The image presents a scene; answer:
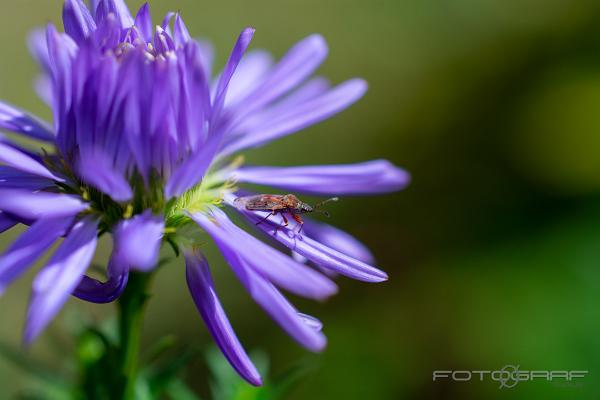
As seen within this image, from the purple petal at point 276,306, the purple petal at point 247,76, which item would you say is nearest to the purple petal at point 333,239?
the purple petal at point 247,76

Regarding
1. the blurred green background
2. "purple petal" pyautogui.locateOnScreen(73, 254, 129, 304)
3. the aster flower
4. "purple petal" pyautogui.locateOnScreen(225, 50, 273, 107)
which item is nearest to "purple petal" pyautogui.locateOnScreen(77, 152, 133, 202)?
the aster flower

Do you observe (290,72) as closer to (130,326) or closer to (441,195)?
(130,326)

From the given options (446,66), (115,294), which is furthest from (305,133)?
(115,294)

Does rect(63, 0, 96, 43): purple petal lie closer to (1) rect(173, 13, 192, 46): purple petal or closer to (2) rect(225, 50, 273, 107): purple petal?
(1) rect(173, 13, 192, 46): purple petal

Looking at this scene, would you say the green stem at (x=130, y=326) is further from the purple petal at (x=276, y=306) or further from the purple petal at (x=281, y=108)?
the purple petal at (x=281, y=108)

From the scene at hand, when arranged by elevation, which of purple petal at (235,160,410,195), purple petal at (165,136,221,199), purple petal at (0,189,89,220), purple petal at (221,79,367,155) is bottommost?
purple petal at (0,189,89,220)

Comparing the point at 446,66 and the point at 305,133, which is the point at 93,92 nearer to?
the point at 305,133

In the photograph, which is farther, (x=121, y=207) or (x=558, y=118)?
(x=558, y=118)
